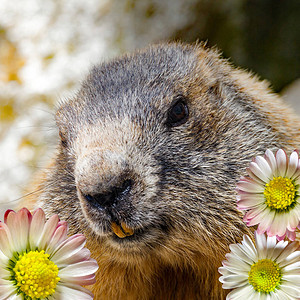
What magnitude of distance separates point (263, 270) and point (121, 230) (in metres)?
0.53

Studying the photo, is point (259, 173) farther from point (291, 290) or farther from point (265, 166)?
point (291, 290)

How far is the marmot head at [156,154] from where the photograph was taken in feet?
6.10

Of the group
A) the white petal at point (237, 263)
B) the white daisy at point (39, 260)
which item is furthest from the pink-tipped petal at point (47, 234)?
the white petal at point (237, 263)

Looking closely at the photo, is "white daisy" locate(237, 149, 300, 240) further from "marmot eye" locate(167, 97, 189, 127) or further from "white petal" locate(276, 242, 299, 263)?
"marmot eye" locate(167, 97, 189, 127)

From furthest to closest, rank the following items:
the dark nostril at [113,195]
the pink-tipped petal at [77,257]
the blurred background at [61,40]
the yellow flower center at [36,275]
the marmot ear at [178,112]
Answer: the blurred background at [61,40], the marmot ear at [178,112], the dark nostril at [113,195], the pink-tipped petal at [77,257], the yellow flower center at [36,275]

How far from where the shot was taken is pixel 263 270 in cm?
165

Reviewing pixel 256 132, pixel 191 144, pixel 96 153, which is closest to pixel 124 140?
pixel 96 153

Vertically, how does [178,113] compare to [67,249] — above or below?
above

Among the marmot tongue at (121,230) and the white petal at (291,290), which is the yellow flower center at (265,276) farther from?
the marmot tongue at (121,230)

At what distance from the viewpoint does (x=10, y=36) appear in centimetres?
457

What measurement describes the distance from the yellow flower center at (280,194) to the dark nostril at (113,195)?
0.49m

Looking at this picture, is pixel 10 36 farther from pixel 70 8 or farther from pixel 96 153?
pixel 96 153

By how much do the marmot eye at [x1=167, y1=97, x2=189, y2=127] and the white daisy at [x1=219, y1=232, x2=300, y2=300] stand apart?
69 centimetres

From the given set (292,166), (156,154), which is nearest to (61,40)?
(156,154)
